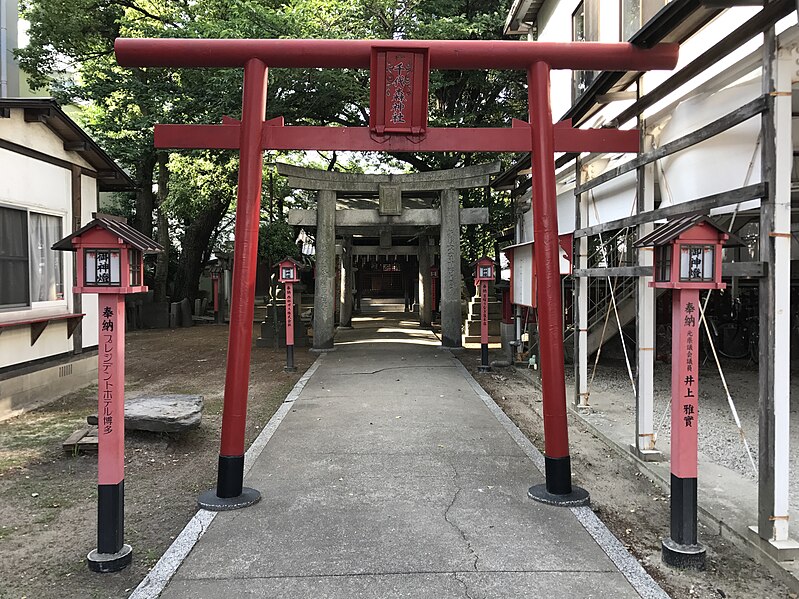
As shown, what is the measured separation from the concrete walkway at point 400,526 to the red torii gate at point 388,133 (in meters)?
A: 0.50

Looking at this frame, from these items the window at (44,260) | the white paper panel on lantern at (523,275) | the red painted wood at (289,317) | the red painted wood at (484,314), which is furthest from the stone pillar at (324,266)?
the window at (44,260)

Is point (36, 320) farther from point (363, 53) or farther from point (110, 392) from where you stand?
point (363, 53)

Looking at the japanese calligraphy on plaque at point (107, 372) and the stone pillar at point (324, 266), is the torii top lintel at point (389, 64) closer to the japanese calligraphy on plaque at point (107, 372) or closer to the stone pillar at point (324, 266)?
the japanese calligraphy on plaque at point (107, 372)

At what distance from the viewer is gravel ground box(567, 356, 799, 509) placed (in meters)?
6.38

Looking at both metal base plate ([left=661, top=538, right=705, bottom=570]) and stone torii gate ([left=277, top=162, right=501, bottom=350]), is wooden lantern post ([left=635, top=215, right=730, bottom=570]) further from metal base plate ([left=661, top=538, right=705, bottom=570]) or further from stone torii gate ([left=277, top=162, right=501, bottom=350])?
stone torii gate ([left=277, top=162, right=501, bottom=350])

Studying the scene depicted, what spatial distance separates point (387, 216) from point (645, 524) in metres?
11.1

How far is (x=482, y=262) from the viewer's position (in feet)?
42.8

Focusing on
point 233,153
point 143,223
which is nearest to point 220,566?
point 233,153

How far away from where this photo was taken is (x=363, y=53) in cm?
543

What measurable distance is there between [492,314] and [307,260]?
1463cm

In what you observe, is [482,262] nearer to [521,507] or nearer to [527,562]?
[521,507]

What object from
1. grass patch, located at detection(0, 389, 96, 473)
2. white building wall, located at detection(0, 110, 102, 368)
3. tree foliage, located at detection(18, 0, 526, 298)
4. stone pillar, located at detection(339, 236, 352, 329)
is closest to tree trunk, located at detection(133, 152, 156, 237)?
tree foliage, located at detection(18, 0, 526, 298)

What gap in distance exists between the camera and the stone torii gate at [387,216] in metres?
14.6

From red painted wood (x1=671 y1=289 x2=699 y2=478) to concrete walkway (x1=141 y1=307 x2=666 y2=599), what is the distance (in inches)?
33.4
